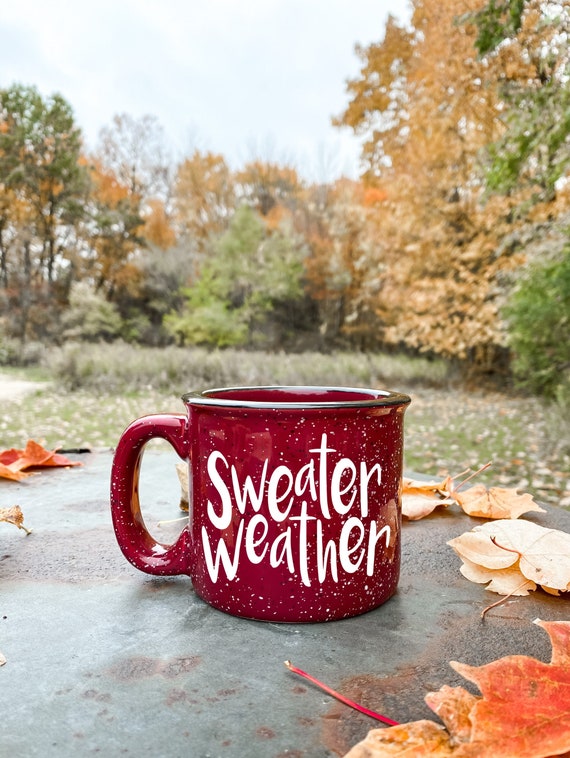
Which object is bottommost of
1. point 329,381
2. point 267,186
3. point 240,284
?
point 329,381

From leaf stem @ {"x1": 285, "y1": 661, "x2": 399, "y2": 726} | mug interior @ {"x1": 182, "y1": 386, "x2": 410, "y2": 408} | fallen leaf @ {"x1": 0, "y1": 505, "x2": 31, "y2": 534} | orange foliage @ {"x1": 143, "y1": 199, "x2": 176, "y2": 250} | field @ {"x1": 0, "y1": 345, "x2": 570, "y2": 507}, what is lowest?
field @ {"x1": 0, "y1": 345, "x2": 570, "y2": 507}

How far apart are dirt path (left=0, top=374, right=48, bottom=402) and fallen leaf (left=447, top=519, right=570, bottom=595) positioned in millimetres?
6739

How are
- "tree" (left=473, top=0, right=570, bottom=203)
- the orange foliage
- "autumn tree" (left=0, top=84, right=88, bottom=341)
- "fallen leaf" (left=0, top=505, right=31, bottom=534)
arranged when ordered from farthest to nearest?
the orange foliage → "autumn tree" (left=0, top=84, right=88, bottom=341) → "tree" (left=473, top=0, right=570, bottom=203) → "fallen leaf" (left=0, top=505, right=31, bottom=534)

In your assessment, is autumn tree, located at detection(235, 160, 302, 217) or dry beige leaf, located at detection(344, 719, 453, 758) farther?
autumn tree, located at detection(235, 160, 302, 217)

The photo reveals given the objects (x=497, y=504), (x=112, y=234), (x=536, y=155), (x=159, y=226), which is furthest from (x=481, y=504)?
(x=159, y=226)

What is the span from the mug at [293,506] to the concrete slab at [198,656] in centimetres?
2

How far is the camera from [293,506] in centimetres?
42

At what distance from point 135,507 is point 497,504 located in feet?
1.40

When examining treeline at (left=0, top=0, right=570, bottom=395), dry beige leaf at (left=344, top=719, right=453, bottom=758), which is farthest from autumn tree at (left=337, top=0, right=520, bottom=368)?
dry beige leaf at (left=344, top=719, right=453, bottom=758)

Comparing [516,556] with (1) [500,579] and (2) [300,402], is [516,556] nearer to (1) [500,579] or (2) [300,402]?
(1) [500,579]

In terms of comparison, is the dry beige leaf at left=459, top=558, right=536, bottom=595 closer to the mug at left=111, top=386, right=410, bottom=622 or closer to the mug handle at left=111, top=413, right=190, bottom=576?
the mug at left=111, top=386, right=410, bottom=622

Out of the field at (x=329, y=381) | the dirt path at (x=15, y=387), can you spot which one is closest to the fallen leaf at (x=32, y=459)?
the field at (x=329, y=381)

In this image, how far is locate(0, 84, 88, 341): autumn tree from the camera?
11516mm

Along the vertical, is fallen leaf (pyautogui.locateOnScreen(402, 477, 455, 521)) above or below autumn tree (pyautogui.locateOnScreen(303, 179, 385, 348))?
below
